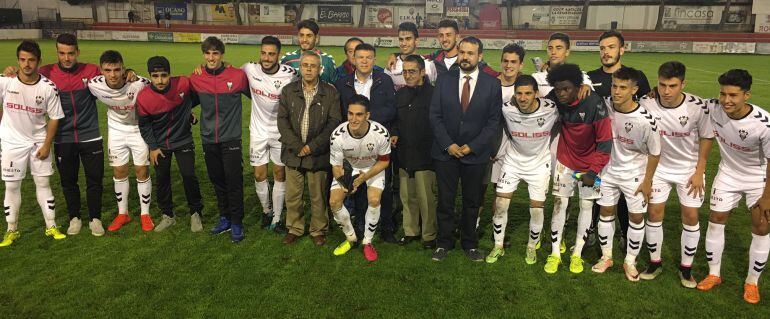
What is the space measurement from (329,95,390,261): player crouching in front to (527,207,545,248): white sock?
5.70 feet

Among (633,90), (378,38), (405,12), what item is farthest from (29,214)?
(405,12)

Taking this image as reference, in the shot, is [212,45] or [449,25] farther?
[449,25]

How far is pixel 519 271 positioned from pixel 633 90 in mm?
2221

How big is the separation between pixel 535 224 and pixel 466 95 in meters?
1.66

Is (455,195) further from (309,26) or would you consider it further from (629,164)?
(309,26)

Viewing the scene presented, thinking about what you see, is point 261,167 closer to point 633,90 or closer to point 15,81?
point 15,81

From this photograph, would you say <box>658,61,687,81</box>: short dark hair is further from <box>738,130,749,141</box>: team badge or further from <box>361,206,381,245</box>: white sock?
<box>361,206,381,245</box>: white sock

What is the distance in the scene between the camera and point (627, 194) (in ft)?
17.0

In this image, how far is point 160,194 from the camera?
658 centimetres

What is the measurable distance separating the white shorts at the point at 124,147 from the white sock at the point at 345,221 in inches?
108

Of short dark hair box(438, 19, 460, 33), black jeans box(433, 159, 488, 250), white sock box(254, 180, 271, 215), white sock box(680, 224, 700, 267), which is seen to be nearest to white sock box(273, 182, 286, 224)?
white sock box(254, 180, 271, 215)

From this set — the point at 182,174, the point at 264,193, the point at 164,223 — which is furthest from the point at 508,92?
the point at 164,223

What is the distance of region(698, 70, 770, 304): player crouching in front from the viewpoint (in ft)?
14.9

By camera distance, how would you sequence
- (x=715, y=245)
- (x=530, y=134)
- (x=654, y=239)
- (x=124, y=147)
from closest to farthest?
(x=715, y=245), (x=654, y=239), (x=530, y=134), (x=124, y=147)
